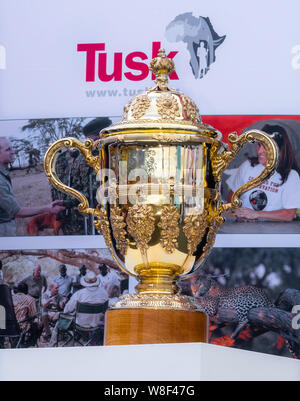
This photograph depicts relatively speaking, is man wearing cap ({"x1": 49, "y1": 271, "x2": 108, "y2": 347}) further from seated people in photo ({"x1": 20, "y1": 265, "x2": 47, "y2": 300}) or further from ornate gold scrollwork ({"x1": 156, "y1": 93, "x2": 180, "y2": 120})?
ornate gold scrollwork ({"x1": 156, "y1": 93, "x2": 180, "y2": 120})

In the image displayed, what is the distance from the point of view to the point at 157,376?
3.79ft

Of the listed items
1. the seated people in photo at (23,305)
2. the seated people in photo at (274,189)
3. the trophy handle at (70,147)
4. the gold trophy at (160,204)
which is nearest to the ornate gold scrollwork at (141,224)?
the gold trophy at (160,204)

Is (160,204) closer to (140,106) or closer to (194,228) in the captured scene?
(194,228)

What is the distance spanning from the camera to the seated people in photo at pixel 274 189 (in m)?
2.13

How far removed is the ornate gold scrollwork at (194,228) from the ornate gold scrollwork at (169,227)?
2 centimetres

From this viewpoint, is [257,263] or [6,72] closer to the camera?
[257,263]

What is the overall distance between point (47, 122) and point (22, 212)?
255 millimetres

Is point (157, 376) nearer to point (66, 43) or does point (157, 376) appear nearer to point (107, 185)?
point (107, 185)

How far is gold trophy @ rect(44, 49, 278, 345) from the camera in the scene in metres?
1.55

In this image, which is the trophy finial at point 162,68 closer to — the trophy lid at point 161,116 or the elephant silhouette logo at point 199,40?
the trophy lid at point 161,116

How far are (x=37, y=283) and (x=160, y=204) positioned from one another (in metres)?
0.76

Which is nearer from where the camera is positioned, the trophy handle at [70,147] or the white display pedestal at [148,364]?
the white display pedestal at [148,364]

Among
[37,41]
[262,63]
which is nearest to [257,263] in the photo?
[262,63]

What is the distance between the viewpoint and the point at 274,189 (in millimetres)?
2145
